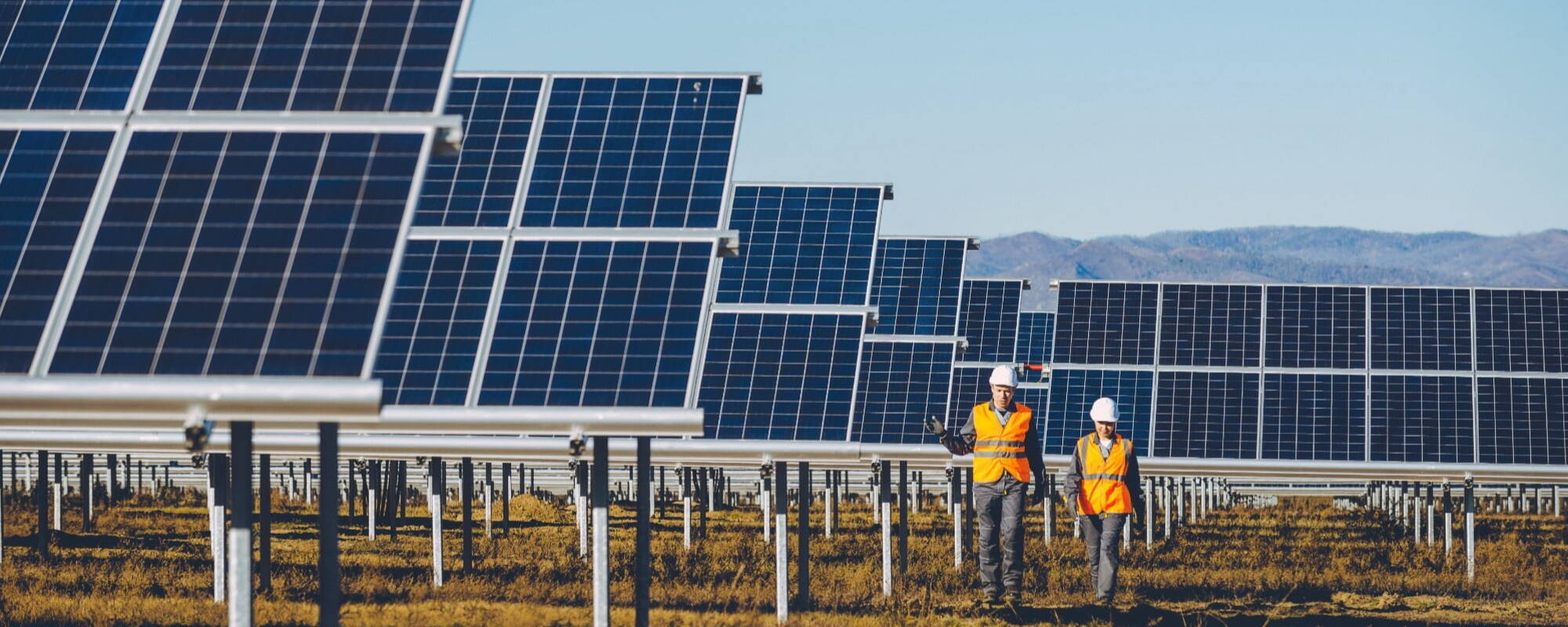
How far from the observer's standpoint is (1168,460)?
108 ft

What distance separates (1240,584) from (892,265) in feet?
59.7

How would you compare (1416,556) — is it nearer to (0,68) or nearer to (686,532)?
(686,532)

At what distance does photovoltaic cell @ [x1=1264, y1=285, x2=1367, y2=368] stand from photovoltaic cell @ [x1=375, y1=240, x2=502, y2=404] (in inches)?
850

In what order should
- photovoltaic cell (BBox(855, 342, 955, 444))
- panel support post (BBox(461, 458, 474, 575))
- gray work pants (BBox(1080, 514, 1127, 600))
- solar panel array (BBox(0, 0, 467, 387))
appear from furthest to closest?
photovoltaic cell (BBox(855, 342, 955, 444)) < panel support post (BBox(461, 458, 474, 575)) < gray work pants (BBox(1080, 514, 1127, 600)) < solar panel array (BBox(0, 0, 467, 387))

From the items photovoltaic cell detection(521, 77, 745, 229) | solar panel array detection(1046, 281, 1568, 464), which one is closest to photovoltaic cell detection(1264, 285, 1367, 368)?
solar panel array detection(1046, 281, 1568, 464)

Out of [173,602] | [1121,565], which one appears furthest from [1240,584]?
[173,602]

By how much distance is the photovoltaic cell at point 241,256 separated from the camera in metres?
12.2

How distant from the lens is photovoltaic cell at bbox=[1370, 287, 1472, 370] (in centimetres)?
3641

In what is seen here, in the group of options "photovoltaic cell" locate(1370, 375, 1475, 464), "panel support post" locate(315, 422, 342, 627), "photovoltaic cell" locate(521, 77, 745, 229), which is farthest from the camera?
"photovoltaic cell" locate(1370, 375, 1475, 464)

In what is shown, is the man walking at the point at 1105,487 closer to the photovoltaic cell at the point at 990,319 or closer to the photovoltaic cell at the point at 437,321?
the photovoltaic cell at the point at 437,321

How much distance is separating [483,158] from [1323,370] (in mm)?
20005

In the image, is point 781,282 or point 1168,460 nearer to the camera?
point 781,282

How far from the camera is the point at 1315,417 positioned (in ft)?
113

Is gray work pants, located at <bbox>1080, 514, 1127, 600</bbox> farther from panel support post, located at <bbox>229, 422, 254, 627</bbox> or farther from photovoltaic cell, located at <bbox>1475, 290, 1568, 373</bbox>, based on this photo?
photovoltaic cell, located at <bbox>1475, 290, 1568, 373</bbox>
